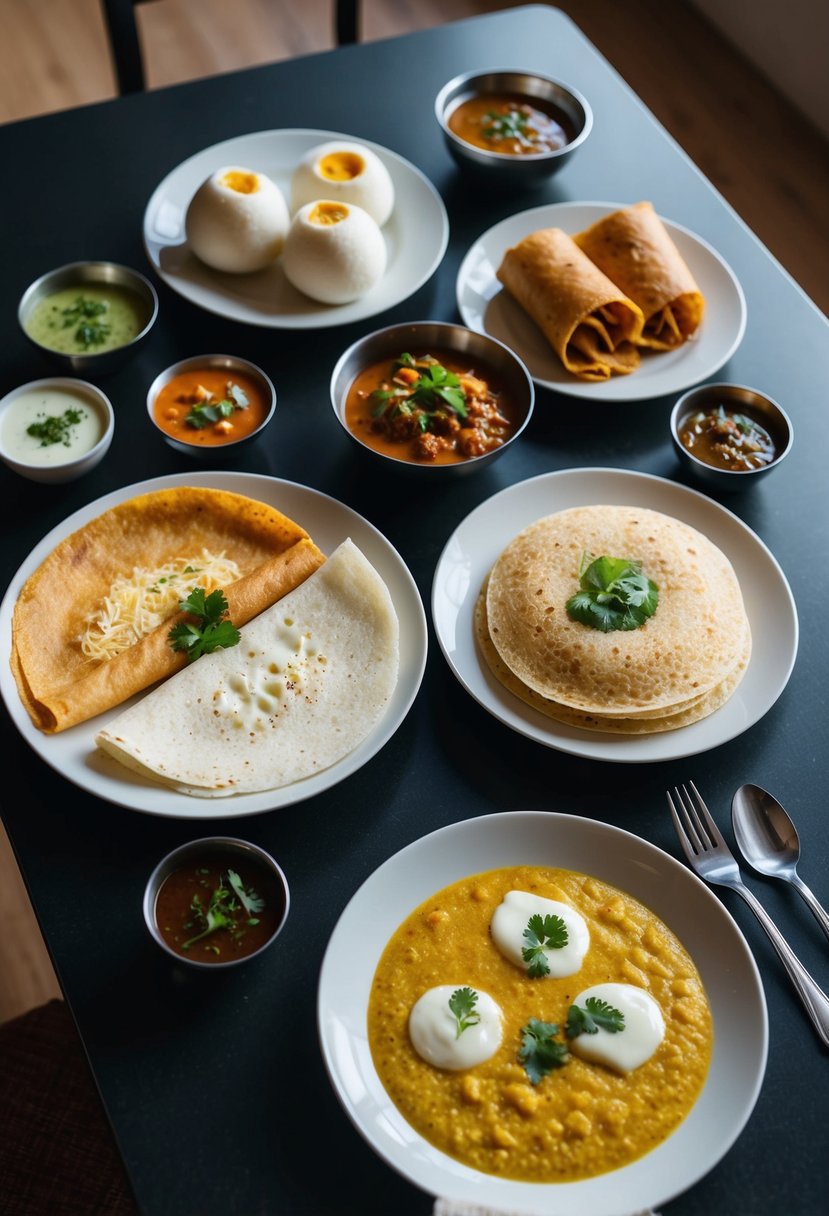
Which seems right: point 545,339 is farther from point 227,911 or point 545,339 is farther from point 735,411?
point 227,911

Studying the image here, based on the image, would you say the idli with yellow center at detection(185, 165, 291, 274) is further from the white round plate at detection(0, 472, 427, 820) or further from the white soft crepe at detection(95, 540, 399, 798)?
the white soft crepe at detection(95, 540, 399, 798)

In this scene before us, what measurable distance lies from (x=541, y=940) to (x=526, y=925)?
31 millimetres

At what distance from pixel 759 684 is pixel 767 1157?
767 millimetres

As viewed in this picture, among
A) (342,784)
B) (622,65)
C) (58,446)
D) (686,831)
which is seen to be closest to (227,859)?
(342,784)

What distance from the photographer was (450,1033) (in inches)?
59.6

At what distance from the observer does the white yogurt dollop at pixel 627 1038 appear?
4.98 feet

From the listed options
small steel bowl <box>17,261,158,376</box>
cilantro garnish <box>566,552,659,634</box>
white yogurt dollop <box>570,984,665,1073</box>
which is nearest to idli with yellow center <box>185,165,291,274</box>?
small steel bowl <box>17,261,158,376</box>

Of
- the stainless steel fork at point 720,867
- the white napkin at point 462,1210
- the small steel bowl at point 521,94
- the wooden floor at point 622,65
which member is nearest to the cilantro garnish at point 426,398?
the small steel bowl at point 521,94

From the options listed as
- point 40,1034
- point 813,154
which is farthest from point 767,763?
point 813,154

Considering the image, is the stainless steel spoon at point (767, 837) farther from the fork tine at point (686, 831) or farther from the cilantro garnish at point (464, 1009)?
the cilantro garnish at point (464, 1009)

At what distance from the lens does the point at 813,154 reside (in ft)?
16.8

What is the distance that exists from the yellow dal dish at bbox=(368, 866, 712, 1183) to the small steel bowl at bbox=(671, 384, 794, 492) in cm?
94

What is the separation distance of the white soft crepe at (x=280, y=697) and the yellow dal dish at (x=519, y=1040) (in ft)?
1.10

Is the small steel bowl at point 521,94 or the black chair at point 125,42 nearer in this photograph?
the small steel bowl at point 521,94
